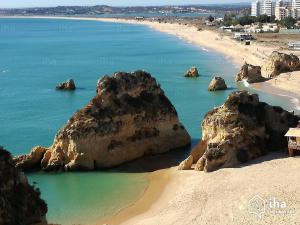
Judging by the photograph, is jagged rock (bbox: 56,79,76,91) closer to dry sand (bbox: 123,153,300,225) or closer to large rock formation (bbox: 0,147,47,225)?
dry sand (bbox: 123,153,300,225)

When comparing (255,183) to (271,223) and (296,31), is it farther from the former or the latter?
(296,31)

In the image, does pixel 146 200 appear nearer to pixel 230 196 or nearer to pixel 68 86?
pixel 230 196

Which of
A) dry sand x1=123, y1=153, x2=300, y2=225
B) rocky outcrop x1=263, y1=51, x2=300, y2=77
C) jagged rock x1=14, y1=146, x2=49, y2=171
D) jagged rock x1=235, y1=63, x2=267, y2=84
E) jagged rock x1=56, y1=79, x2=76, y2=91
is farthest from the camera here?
rocky outcrop x1=263, y1=51, x2=300, y2=77

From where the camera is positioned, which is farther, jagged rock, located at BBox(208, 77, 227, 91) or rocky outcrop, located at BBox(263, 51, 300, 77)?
rocky outcrop, located at BBox(263, 51, 300, 77)

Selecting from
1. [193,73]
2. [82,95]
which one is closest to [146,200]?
[82,95]

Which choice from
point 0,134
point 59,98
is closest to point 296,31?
point 59,98

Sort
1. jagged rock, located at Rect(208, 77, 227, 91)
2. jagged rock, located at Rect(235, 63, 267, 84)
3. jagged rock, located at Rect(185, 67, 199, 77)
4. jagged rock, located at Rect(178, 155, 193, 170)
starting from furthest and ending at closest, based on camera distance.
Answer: jagged rock, located at Rect(185, 67, 199, 77)
jagged rock, located at Rect(235, 63, 267, 84)
jagged rock, located at Rect(208, 77, 227, 91)
jagged rock, located at Rect(178, 155, 193, 170)

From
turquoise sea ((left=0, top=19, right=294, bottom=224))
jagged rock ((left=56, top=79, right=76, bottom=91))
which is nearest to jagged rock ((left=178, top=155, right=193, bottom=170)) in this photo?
turquoise sea ((left=0, top=19, right=294, bottom=224))
